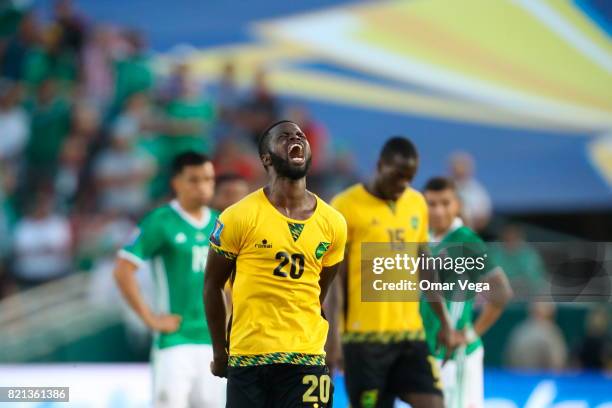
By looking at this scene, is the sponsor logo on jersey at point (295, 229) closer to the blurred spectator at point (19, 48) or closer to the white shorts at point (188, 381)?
the white shorts at point (188, 381)

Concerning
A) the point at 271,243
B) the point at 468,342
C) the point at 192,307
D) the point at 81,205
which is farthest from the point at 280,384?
the point at 81,205

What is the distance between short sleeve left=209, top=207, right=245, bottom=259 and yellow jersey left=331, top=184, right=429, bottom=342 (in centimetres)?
271

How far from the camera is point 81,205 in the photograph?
54.3 ft

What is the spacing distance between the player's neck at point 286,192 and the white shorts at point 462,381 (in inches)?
137

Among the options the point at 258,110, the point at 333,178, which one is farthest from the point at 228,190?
the point at 258,110

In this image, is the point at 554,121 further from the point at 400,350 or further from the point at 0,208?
the point at 400,350

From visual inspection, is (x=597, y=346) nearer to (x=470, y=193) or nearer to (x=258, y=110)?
(x=470, y=193)

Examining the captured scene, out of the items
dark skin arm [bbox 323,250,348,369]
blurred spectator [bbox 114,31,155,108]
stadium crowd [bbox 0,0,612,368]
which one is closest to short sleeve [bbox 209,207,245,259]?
dark skin arm [bbox 323,250,348,369]

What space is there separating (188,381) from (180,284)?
76 cm

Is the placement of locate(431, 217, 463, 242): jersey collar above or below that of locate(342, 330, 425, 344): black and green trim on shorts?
above

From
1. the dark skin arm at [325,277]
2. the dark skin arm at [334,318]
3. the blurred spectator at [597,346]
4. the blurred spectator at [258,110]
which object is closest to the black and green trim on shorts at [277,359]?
the dark skin arm at [325,277]

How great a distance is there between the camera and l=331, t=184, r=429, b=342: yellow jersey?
28.2 feet

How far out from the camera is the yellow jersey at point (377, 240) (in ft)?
28.2

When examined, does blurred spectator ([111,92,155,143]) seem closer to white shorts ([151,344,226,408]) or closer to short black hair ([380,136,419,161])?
white shorts ([151,344,226,408])
